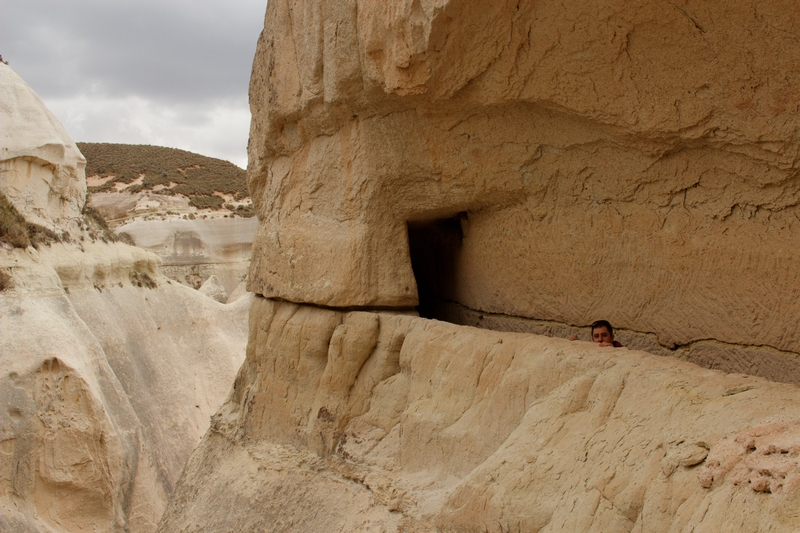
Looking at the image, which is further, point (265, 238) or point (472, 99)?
point (265, 238)

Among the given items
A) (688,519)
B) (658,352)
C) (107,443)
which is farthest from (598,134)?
(107,443)

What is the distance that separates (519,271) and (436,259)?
1.06 metres

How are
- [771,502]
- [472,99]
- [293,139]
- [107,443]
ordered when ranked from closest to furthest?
[771,502]
[472,99]
[293,139]
[107,443]

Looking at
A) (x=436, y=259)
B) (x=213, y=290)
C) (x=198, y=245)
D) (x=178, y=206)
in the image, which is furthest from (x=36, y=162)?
(x=178, y=206)

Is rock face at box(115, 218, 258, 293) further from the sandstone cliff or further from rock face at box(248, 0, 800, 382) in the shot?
rock face at box(248, 0, 800, 382)

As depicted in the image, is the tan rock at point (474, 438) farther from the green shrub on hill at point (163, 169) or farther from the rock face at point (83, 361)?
the green shrub on hill at point (163, 169)

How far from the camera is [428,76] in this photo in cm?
320

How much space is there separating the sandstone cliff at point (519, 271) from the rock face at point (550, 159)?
1 centimetres

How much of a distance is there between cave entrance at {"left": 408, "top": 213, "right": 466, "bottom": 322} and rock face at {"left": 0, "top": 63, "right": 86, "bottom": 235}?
8147mm

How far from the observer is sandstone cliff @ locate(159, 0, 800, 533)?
7.45 ft

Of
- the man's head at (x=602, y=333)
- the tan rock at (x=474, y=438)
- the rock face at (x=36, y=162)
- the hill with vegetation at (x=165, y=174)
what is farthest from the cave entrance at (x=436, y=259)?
the hill with vegetation at (x=165, y=174)

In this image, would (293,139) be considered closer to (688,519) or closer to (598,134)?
(598,134)

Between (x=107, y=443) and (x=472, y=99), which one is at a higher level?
(x=472, y=99)

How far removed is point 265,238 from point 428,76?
6.97 ft
